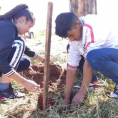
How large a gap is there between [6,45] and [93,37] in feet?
2.62

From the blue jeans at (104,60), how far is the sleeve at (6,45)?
0.73 meters

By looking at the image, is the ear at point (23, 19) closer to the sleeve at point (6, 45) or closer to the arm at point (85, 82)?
the sleeve at point (6, 45)

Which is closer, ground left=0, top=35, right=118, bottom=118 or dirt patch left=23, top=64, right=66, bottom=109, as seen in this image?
ground left=0, top=35, right=118, bottom=118

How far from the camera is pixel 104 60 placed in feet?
6.89

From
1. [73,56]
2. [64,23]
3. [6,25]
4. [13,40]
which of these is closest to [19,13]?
[6,25]

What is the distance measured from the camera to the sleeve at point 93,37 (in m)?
2.03

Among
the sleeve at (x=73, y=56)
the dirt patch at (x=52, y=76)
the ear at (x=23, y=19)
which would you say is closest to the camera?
the ear at (x=23, y=19)

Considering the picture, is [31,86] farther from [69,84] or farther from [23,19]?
[23,19]

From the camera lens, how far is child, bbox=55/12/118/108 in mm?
1992

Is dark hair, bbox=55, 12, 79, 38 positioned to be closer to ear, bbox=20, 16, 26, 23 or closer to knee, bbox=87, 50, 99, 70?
knee, bbox=87, 50, 99, 70

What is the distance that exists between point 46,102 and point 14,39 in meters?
0.69

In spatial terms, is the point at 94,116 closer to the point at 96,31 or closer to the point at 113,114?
the point at 113,114

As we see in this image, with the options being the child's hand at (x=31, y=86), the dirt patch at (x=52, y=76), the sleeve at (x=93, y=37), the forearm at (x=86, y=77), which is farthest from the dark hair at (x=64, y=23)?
the dirt patch at (x=52, y=76)

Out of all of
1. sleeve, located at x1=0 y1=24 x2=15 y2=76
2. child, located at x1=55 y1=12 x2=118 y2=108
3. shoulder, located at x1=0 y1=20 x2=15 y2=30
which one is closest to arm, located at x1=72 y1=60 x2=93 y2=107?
child, located at x1=55 y1=12 x2=118 y2=108
